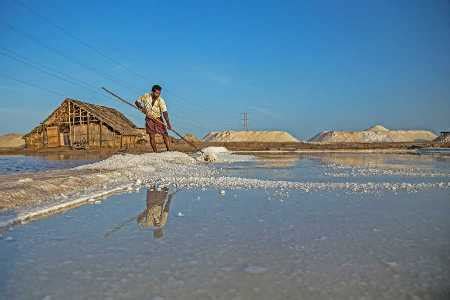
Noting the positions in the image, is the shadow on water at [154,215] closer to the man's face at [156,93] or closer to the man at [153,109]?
the man at [153,109]

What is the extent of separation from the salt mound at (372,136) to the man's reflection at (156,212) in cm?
8488

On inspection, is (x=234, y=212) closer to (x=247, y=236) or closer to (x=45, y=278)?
(x=247, y=236)

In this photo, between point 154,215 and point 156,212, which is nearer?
point 154,215

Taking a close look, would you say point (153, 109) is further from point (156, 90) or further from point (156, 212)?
point (156, 212)

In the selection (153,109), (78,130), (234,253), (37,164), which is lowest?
(234,253)

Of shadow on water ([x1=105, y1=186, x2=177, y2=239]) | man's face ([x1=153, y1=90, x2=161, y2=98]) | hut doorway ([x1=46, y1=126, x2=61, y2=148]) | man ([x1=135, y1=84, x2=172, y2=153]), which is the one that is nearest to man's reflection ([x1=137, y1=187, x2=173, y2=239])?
shadow on water ([x1=105, y1=186, x2=177, y2=239])

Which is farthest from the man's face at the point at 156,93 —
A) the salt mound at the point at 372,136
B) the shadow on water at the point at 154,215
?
the salt mound at the point at 372,136

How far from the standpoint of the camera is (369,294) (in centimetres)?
166

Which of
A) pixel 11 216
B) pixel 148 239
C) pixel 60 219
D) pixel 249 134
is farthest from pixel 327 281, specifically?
pixel 249 134

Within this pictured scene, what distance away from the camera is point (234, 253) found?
2.27 meters

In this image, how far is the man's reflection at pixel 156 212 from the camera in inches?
118

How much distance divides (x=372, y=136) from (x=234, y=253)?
304 ft

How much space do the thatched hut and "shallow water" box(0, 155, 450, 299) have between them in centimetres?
2659

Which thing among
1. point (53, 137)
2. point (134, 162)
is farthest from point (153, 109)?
point (53, 137)
